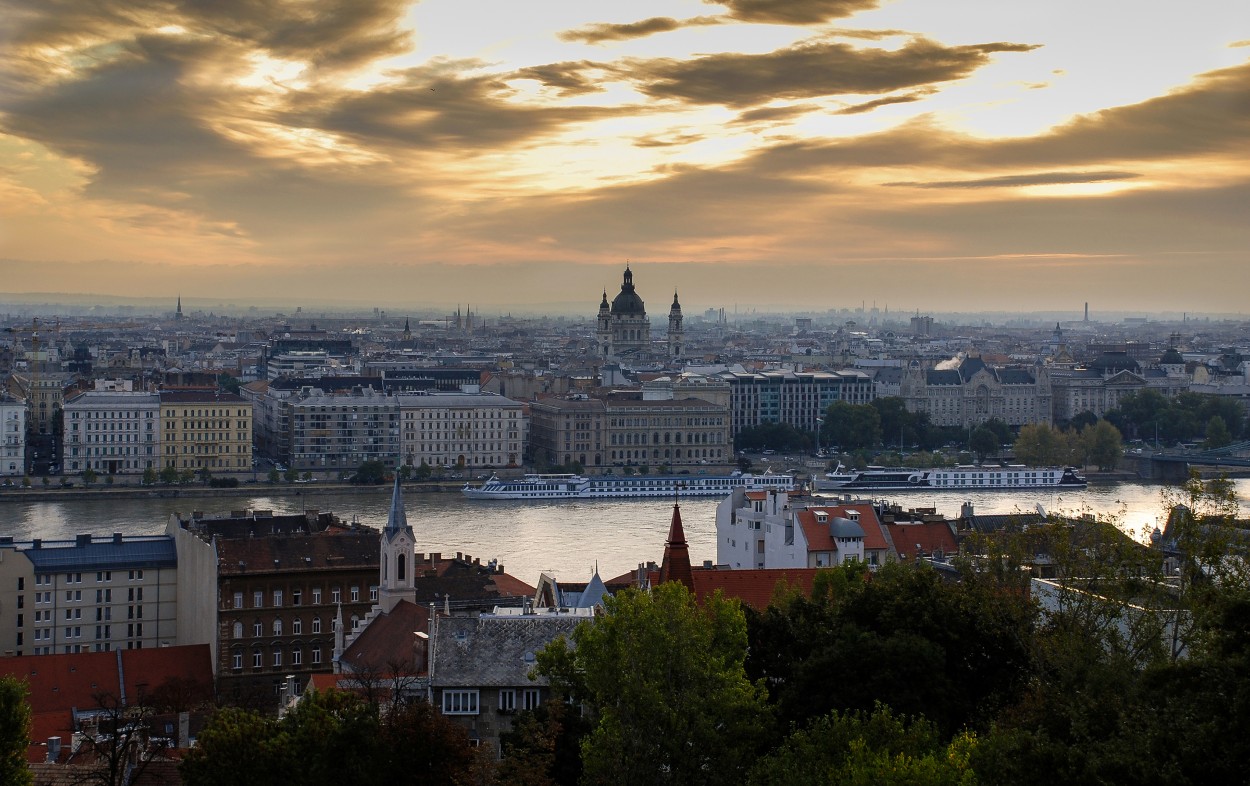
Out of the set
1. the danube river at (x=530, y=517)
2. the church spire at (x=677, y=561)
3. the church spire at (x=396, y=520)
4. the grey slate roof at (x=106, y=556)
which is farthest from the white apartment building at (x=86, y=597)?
the church spire at (x=677, y=561)

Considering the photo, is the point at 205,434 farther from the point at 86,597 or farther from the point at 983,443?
the point at 86,597

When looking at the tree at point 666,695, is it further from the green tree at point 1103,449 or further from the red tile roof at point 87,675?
the green tree at point 1103,449

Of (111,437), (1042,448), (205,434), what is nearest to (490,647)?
(111,437)

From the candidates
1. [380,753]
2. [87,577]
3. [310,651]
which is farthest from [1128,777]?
[87,577]

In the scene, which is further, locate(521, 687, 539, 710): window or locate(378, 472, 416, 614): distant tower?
locate(378, 472, 416, 614): distant tower

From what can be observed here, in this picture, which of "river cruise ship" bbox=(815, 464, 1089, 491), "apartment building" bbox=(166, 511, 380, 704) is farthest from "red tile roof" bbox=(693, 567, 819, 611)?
"river cruise ship" bbox=(815, 464, 1089, 491)

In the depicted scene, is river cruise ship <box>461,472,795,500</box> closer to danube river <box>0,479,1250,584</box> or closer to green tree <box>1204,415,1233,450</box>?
danube river <box>0,479,1250,584</box>

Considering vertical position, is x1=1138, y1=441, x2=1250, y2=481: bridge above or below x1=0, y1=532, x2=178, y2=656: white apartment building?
below
